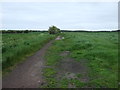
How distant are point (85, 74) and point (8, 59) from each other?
528 centimetres

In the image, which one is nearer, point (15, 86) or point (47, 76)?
point (15, 86)

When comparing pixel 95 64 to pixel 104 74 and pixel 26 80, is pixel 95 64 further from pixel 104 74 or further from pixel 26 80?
pixel 26 80

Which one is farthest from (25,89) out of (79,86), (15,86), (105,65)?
(105,65)

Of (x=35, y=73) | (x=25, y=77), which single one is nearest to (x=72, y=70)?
(x=35, y=73)

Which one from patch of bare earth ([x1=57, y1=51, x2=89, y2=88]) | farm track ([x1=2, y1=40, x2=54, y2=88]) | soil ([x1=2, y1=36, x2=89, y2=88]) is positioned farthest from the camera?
patch of bare earth ([x1=57, y1=51, x2=89, y2=88])

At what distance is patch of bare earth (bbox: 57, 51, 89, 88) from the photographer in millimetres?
13366

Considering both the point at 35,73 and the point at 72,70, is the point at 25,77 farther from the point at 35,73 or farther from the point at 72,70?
the point at 72,70

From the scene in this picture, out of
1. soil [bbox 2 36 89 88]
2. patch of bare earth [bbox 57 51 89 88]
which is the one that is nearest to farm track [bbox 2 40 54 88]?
soil [bbox 2 36 89 88]

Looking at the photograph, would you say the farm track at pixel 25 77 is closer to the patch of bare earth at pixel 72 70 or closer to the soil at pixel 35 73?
the soil at pixel 35 73

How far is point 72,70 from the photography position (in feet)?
49.7

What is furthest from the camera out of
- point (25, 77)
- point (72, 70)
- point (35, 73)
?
point (72, 70)

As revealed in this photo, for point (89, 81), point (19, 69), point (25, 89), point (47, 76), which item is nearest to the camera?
point (25, 89)

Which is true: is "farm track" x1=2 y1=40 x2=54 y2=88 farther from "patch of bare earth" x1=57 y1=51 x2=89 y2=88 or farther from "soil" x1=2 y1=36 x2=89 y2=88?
"patch of bare earth" x1=57 y1=51 x2=89 y2=88

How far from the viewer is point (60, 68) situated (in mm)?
15727
